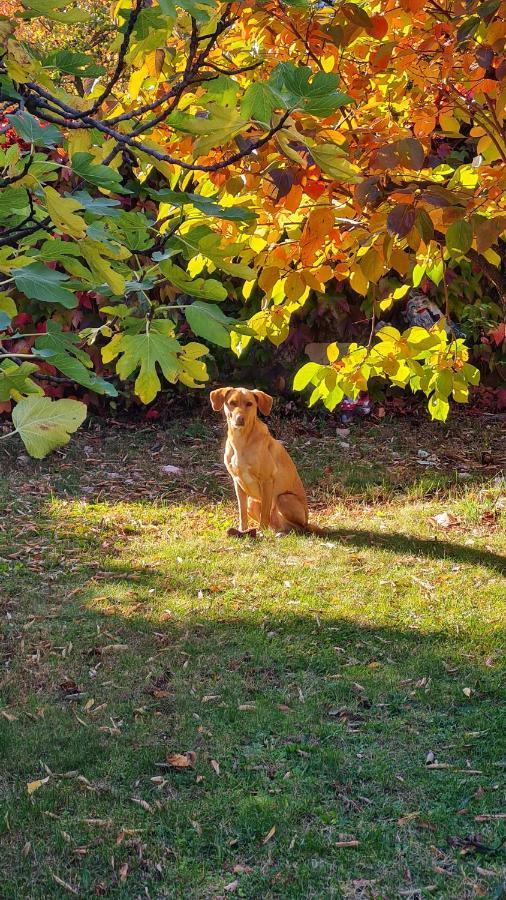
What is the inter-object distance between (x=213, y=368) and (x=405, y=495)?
8.52ft

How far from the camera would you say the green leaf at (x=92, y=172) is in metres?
1.45

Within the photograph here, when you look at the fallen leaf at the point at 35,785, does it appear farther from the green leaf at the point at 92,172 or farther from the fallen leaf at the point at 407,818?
the green leaf at the point at 92,172

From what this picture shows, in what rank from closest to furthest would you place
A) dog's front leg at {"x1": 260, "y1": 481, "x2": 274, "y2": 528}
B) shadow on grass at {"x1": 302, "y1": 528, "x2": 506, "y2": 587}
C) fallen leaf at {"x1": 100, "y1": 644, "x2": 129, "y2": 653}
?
fallen leaf at {"x1": 100, "y1": 644, "x2": 129, "y2": 653} → shadow on grass at {"x1": 302, "y1": 528, "x2": 506, "y2": 587} → dog's front leg at {"x1": 260, "y1": 481, "x2": 274, "y2": 528}

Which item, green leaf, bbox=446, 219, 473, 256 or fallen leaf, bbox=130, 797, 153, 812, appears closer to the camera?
green leaf, bbox=446, 219, 473, 256

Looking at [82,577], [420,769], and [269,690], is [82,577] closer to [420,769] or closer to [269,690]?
[269,690]

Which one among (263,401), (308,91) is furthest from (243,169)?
(263,401)

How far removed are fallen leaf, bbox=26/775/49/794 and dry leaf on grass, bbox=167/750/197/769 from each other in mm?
462

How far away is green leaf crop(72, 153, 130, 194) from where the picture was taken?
1.45 meters

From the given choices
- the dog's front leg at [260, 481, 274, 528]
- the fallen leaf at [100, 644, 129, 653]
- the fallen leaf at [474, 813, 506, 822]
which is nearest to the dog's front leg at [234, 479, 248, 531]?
the dog's front leg at [260, 481, 274, 528]

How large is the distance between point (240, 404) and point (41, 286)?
4742mm

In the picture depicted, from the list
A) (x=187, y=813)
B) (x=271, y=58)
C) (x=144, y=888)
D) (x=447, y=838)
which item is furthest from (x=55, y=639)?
(x=271, y=58)

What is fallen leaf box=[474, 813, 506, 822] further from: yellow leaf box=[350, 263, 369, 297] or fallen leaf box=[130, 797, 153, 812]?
yellow leaf box=[350, 263, 369, 297]

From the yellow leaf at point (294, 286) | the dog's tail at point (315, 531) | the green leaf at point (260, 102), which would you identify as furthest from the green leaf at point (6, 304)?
the dog's tail at point (315, 531)

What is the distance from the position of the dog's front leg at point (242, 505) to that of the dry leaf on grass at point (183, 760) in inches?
114
